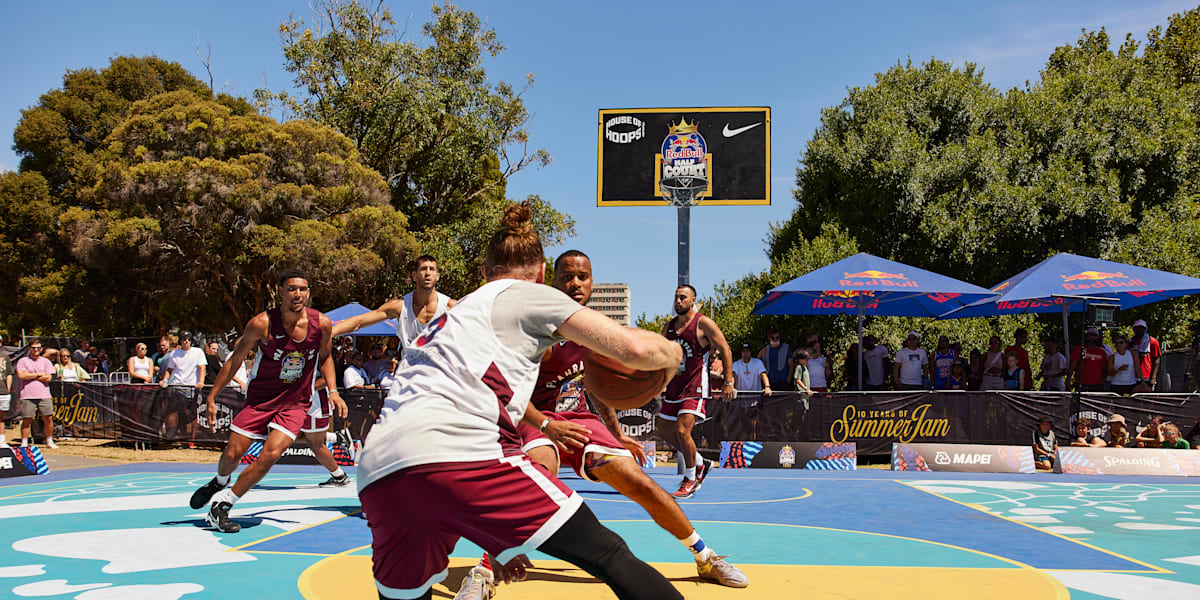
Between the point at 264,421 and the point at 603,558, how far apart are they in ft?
18.2

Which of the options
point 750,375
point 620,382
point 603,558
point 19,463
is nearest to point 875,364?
point 750,375

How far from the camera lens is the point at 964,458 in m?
13.2

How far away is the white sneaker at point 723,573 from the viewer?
17.4 ft

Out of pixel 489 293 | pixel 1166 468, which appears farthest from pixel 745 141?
pixel 489 293

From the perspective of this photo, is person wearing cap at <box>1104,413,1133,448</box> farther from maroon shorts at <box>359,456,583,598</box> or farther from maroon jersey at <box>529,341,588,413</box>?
maroon shorts at <box>359,456,583,598</box>

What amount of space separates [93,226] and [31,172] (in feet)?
29.5

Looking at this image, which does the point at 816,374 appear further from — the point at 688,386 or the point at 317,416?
the point at 317,416

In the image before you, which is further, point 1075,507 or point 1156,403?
point 1156,403

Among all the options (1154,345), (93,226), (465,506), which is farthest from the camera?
(93,226)

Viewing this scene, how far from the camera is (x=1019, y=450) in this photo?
13148 millimetres

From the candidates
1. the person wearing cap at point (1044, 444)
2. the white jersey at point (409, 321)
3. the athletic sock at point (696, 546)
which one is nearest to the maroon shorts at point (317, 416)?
the white jersey at point (409, 321)

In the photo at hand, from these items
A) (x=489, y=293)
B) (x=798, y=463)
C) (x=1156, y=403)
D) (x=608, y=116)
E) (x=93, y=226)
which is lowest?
(x=798, y=463)

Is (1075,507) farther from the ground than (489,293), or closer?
closer

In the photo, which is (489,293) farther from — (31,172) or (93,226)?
(31,172)
